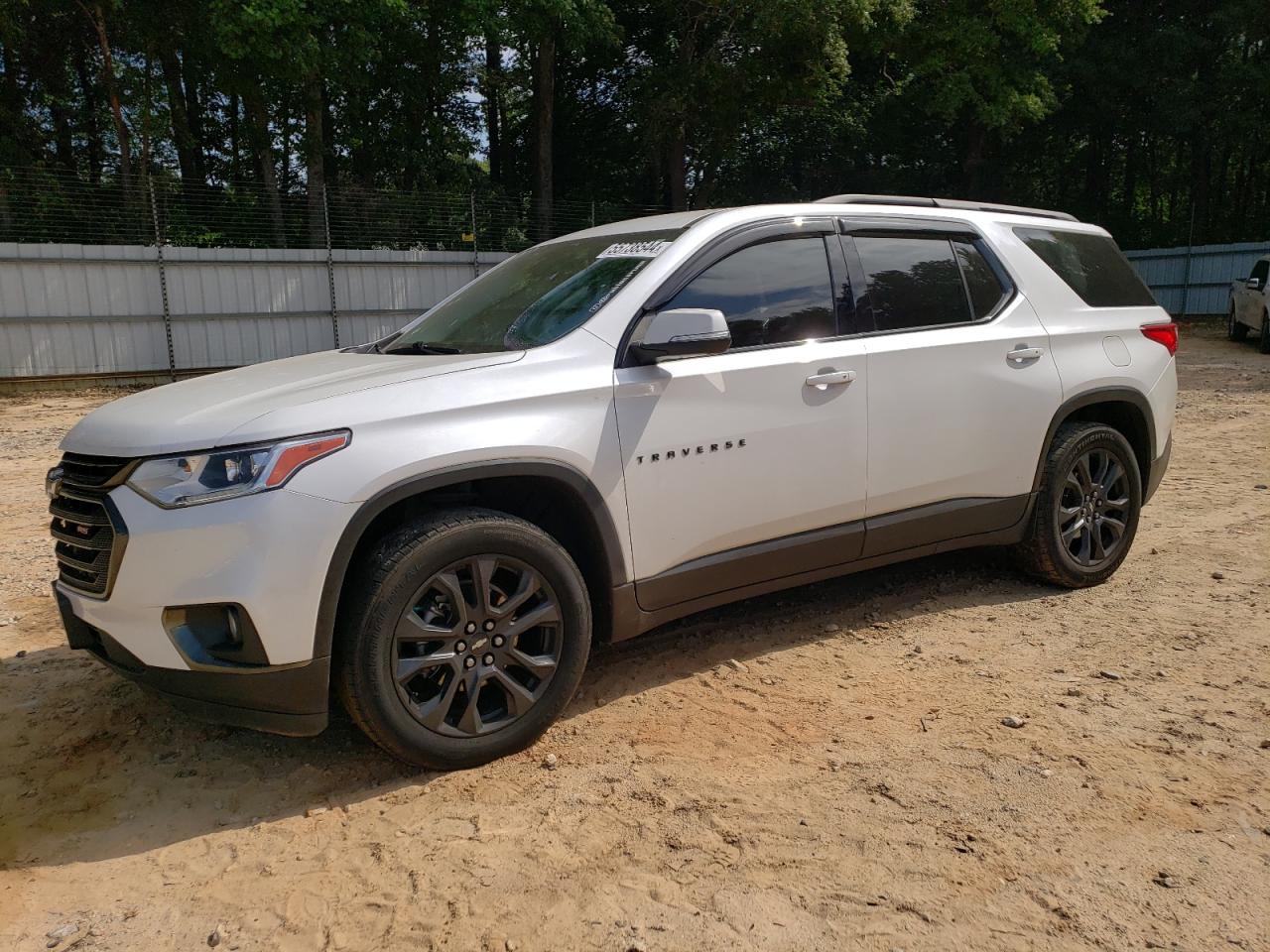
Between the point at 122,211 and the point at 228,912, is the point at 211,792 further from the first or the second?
the point at 122,211

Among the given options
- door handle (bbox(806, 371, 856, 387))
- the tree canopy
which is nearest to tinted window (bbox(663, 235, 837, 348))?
door handle (bbox(806, 371, 856, 387))

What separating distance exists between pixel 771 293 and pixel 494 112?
25384 millimetres

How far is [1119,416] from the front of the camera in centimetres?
495

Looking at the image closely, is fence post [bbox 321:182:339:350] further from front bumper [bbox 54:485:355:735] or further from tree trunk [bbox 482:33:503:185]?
front bumper [bbox 54:485:355:735]

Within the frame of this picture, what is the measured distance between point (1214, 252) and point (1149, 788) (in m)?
25.4

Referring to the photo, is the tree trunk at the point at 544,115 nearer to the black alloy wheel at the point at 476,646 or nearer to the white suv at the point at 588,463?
the white suv at the point at 588,463

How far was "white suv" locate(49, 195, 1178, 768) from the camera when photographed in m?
2.81

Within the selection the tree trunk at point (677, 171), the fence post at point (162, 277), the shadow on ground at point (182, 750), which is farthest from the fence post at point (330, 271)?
the shadow on ground at point (182, 750)

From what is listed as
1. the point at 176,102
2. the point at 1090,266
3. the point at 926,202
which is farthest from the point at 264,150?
the point at 1090,266

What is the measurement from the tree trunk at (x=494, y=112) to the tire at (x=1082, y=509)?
22.1 m

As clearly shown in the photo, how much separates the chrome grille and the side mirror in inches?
66.3

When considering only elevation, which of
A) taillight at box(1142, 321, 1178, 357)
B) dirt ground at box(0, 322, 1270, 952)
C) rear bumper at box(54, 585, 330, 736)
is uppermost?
taillight at box(1142, 321, 1178, 357)

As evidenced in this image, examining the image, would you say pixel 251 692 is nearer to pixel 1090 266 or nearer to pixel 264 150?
pixel 1090 266

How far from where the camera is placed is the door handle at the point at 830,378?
3734mm
